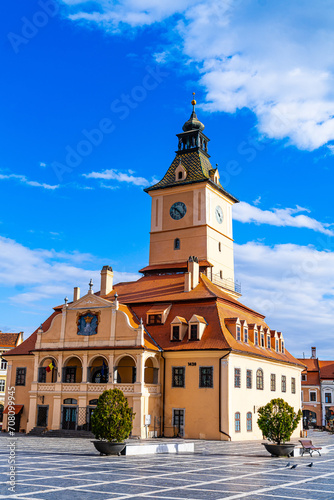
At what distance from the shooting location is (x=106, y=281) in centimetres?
4922

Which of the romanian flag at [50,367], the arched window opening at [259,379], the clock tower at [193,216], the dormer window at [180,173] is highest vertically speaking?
the dormer window at [180,173]

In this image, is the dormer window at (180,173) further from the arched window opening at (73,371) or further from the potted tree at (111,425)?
the potted tree at (111,425)

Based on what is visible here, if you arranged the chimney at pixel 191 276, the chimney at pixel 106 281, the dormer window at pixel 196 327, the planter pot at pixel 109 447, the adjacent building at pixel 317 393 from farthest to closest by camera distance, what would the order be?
1. the adjacent building at pixel 317 393
2. the chimney at pixel 106 281
3. the chimney at pixel 191 276
4. the dormer window at pixel 196 327
5. the planter pot at pixel 109 447

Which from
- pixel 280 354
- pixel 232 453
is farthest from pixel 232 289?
pixel 232 453

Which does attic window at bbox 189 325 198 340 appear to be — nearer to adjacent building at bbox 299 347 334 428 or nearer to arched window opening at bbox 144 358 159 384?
arched window opening at bbox 144 358 159 384

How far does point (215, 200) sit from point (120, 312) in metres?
20.3

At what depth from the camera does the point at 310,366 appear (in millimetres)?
85625

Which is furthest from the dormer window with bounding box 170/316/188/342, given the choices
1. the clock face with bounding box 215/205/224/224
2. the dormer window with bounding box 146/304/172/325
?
the clock face with bounding box 215/205/224/224

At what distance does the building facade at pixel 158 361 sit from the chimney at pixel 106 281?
90 mm

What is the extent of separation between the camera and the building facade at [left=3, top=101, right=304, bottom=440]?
39.6 m

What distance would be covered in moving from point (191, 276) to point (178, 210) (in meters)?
11.7

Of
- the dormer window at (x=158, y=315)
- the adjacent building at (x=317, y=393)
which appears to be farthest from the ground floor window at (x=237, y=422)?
the adjacent building at (x=317, y=393)

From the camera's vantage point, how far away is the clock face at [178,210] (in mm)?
55812

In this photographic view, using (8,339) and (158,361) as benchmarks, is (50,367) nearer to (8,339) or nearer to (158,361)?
(158,361)
